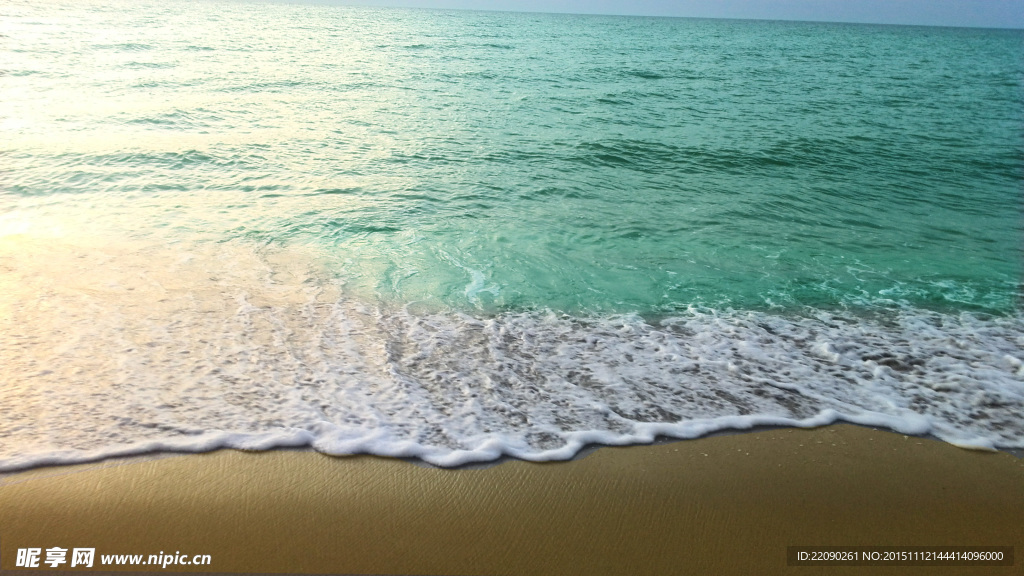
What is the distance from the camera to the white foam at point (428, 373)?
3578 millimetres

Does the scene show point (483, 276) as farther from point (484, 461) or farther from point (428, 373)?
point (484, 461)

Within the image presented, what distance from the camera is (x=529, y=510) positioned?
3.02 metres

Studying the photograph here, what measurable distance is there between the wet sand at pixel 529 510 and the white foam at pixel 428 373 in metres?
0.20

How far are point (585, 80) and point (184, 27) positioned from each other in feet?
85.7

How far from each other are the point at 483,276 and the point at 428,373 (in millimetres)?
2038

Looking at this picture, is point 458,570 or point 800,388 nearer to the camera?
point 458,570

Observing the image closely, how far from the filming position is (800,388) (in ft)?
13.9

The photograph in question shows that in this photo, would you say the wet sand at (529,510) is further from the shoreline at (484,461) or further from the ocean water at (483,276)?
the ocean water at (483,276)

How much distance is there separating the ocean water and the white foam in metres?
0.02

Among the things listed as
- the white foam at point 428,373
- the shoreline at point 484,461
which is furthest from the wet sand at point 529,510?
the white foam at point 428,373

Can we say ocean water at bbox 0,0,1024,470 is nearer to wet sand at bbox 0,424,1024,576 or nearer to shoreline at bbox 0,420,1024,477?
shoreline at bbox 0,420,1024,477

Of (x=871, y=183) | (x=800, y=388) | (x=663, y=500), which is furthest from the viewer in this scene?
(x=871, y=183)

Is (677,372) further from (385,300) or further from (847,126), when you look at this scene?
(847,126)

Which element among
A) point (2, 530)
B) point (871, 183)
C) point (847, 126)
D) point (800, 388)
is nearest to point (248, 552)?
point (2, 530)
